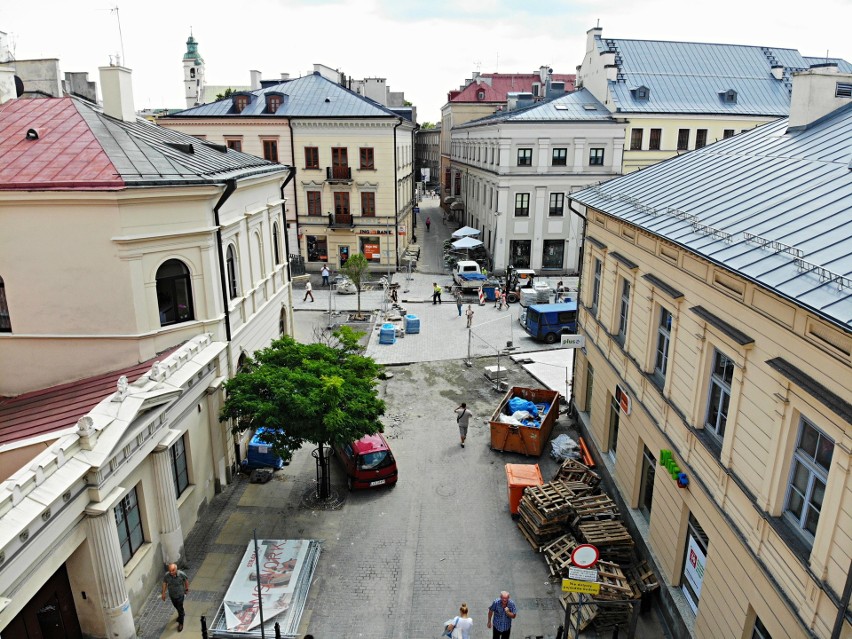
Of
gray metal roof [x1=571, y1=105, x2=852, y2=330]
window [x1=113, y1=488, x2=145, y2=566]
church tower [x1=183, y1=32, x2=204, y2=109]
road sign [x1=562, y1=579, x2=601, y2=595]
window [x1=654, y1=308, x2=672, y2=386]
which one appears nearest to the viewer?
gray metal roof [x1=571, y1=105, x2=852, y2=330]

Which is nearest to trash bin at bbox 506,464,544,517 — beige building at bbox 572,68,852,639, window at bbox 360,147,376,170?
beige building at bbox 572,68,852,639

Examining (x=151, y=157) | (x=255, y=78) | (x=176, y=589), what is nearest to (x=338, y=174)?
(x=255, y=78)

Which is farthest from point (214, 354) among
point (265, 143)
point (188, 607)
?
point (265, 143)

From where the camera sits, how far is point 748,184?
11.4 m

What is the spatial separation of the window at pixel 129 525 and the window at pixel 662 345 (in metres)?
11.1

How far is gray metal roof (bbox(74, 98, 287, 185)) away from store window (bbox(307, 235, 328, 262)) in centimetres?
2412

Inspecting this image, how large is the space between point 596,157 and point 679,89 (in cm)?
909

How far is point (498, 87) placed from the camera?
237 ft

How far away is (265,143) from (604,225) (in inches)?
1160

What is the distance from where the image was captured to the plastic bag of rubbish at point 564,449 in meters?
17.8

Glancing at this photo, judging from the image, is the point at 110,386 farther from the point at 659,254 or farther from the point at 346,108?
the point at 346,108

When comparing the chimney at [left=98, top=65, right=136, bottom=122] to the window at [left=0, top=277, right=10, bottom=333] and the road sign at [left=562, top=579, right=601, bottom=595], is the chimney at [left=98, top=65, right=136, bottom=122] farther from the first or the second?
the road sign at [left=562, top=579, right=601, bottom=595]

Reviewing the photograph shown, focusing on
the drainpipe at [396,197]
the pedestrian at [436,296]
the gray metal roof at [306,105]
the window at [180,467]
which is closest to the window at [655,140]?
the drainpipe at [396,197]

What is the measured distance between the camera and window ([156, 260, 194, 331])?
45.8 ft
